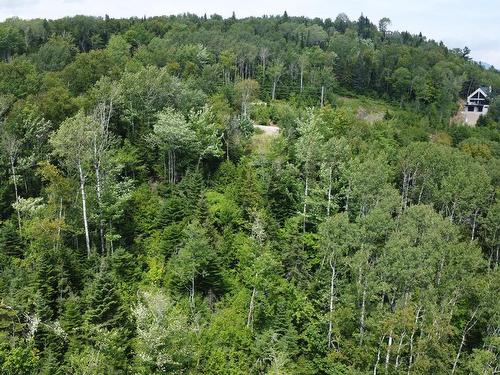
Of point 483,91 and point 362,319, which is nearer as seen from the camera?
point 362,319

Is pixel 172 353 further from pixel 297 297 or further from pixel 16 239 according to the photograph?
pixel 16 239

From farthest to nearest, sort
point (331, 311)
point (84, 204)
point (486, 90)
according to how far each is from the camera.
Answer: point (486, 90)
point (84, 204)
point (331, 311)

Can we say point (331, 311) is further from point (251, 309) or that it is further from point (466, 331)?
point (466, 331)

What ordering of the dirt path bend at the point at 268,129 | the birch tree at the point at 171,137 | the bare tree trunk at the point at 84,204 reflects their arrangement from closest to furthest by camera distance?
the bare tree trunk at the point at 84,204
the birch tree at the point at 171,137
the dirt path bend at the point at 268,129

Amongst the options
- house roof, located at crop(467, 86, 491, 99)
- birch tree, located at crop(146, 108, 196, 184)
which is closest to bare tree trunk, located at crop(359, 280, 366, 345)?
birch tree, located at crop(146, 108, 196, 184)

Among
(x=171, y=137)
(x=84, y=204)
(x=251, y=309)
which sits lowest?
(x=251, y=309)

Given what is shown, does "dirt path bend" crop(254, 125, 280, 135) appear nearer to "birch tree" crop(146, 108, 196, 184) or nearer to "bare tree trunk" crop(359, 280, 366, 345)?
"birch tree" crop(146, 108, 196, 184)

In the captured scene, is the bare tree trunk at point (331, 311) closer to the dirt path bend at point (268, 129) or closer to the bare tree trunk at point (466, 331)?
the bare tree trunk at point (466, 331)

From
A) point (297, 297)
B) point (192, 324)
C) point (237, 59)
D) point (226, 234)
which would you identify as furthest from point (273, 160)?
point (237, 59)

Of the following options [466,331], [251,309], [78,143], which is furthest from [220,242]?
[466,331]

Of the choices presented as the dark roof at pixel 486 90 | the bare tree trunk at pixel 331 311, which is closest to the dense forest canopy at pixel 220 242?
the bare tree trunk at pixel 331 311
